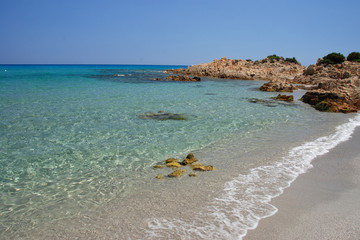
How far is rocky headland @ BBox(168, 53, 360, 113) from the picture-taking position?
1925cm

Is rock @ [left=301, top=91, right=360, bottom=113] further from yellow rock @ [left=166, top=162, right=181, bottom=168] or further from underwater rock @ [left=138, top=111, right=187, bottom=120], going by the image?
yellow rock @ [left=166, top=162, right=181, bottom=168]

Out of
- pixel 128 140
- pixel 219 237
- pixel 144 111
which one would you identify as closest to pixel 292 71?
pixel 144 111

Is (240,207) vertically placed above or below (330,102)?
below

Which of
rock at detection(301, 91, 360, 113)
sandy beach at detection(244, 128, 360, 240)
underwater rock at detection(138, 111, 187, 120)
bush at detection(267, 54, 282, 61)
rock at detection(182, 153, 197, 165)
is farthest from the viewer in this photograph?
bush at detection(267, 54, 282, 61)

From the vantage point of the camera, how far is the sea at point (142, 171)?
4715 millimetres

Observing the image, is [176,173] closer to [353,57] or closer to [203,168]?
[203,168]

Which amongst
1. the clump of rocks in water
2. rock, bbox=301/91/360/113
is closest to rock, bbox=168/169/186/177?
the clump of rocks in water

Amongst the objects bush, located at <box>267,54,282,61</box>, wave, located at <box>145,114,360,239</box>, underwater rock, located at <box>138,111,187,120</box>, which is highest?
bush, located at <box>267,54,282,61</box>

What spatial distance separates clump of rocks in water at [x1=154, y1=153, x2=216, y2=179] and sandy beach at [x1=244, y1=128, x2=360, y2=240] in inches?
83.4

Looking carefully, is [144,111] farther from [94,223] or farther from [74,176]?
[94,223]

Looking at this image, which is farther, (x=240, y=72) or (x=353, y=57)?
(x=240, y=72)

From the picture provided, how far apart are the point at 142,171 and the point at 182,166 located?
114 cm

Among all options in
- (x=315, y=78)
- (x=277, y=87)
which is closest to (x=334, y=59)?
(x=315, y=78)

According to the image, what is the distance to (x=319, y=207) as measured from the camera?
527cm
